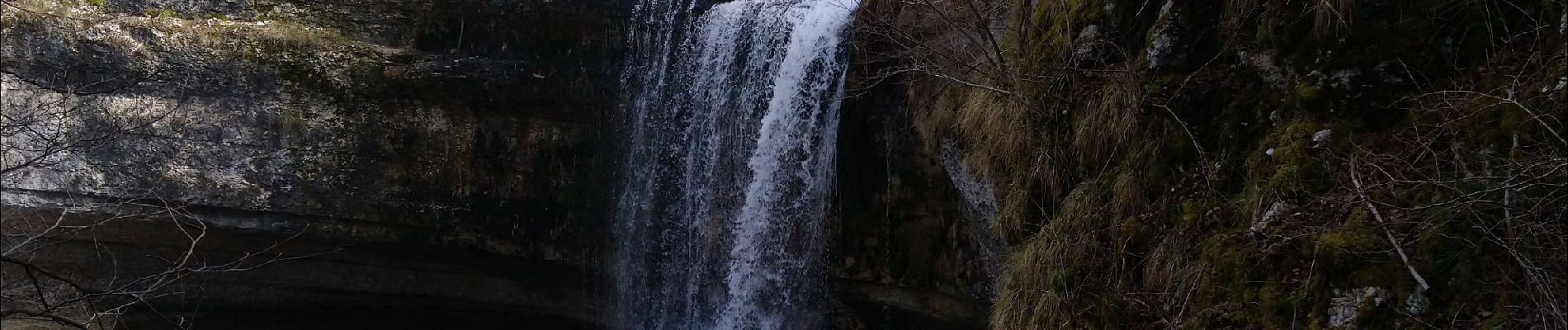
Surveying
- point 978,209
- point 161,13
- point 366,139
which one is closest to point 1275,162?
point 978,209

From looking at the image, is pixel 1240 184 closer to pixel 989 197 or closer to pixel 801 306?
pixel 989 197

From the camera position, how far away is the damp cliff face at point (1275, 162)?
8.82ft

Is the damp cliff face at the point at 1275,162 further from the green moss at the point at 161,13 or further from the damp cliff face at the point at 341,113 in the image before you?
the green moss at the point at 161,13

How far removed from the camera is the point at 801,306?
7828mm

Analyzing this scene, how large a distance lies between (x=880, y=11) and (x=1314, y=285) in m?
4.26

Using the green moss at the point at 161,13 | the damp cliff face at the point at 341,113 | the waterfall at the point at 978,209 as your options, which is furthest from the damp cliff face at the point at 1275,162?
the green moss at the point at 161,13

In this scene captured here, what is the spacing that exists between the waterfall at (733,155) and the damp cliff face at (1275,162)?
2201mm

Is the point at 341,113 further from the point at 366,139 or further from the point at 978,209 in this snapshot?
the point at 978,209

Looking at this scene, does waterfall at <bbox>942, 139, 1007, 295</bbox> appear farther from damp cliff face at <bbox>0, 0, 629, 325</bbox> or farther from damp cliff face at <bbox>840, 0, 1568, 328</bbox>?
damp cliff face at <bbox>0, 0, 629, 325</bbox>

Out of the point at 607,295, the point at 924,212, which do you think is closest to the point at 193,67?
the point at 607,295

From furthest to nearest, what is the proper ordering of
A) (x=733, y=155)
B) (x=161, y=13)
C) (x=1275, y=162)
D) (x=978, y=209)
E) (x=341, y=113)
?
(x=341, y=113) < (x=161, y=13) < (x=733, y=155) < (x=978, y=209) < (x=1275, y=162)

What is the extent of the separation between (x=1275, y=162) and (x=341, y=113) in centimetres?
764

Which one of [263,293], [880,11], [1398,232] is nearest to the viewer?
[1398,232]

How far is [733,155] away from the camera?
25.5ft
